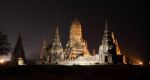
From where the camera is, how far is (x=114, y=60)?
93875mm

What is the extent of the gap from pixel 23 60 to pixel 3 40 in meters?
21.6

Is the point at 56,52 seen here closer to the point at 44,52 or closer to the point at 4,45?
the point at 44,52

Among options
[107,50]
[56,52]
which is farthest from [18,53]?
[107,50]

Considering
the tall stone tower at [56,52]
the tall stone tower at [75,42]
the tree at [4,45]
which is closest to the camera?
the tree at [4,45]

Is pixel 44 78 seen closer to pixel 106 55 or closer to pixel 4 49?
pixel 4 49

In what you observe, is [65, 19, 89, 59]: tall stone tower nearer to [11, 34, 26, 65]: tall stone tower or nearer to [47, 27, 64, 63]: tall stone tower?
[47, 27, 64, 63]: tall stone tower

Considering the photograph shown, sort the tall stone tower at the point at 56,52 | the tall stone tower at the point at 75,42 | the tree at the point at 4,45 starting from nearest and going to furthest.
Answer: the tree at the point at 4,45 → the tall stone tower at the point at 75,42 → the tall stone tower at the point at 56,52

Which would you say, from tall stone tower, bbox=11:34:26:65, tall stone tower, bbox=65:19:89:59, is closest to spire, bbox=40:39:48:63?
tall stone tower, bbox=65:19:89:59

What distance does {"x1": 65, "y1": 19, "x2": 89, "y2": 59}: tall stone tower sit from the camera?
105m

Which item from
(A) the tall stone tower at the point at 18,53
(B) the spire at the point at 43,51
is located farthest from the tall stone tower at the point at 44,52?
(A) the tall stone tower at the point at 18,53

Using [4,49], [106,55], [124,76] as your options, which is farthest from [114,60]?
[124,76]

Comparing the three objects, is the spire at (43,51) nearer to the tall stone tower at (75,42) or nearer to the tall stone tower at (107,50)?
the tall stone tower at (75,42)

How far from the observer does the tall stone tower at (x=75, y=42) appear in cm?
10538

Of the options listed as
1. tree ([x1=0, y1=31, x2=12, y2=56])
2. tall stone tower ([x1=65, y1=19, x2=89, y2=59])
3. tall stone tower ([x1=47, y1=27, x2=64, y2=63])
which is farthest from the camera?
tall stone tower ([x1=47, y1=27, x2=64, y2=63])
